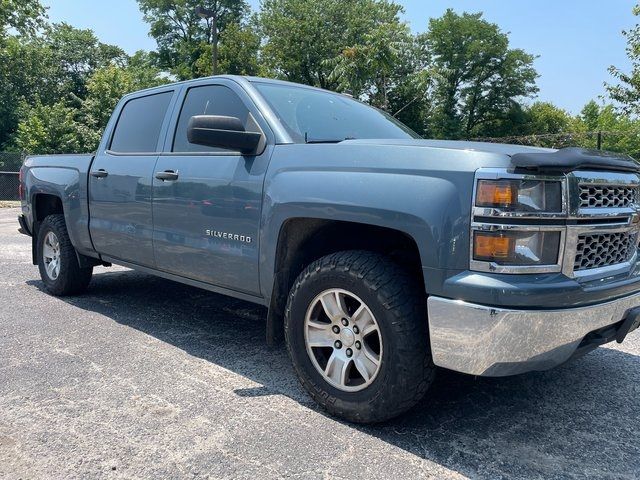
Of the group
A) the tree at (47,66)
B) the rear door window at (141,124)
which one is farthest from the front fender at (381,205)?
the tree at (47,66)

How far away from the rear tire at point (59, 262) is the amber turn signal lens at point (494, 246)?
436 centimetres

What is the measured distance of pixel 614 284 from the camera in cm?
269

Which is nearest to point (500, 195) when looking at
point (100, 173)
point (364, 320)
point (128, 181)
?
point (364, 320)

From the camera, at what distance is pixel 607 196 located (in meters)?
2.70

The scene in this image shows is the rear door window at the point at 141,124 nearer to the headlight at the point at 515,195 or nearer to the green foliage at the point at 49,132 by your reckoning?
the headlight at the point at 515,195

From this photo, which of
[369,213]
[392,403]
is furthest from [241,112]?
[392,403]

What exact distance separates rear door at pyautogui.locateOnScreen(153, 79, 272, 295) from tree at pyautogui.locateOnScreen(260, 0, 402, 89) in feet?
129

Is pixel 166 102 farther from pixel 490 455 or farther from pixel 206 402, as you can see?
pixel 490 455

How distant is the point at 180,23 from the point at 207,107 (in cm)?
5428

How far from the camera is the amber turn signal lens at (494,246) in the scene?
235 centimetres

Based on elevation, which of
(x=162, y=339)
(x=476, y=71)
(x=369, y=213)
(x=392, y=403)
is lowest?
(x=162, y=339)

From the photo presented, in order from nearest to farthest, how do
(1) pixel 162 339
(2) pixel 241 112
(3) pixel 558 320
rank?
1. (3) pixel 558 320
2. (2) pixel 241 112
3. (1) pixel 162 339

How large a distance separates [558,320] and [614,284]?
50 cm

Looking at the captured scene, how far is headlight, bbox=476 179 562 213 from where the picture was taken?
2357 mm
